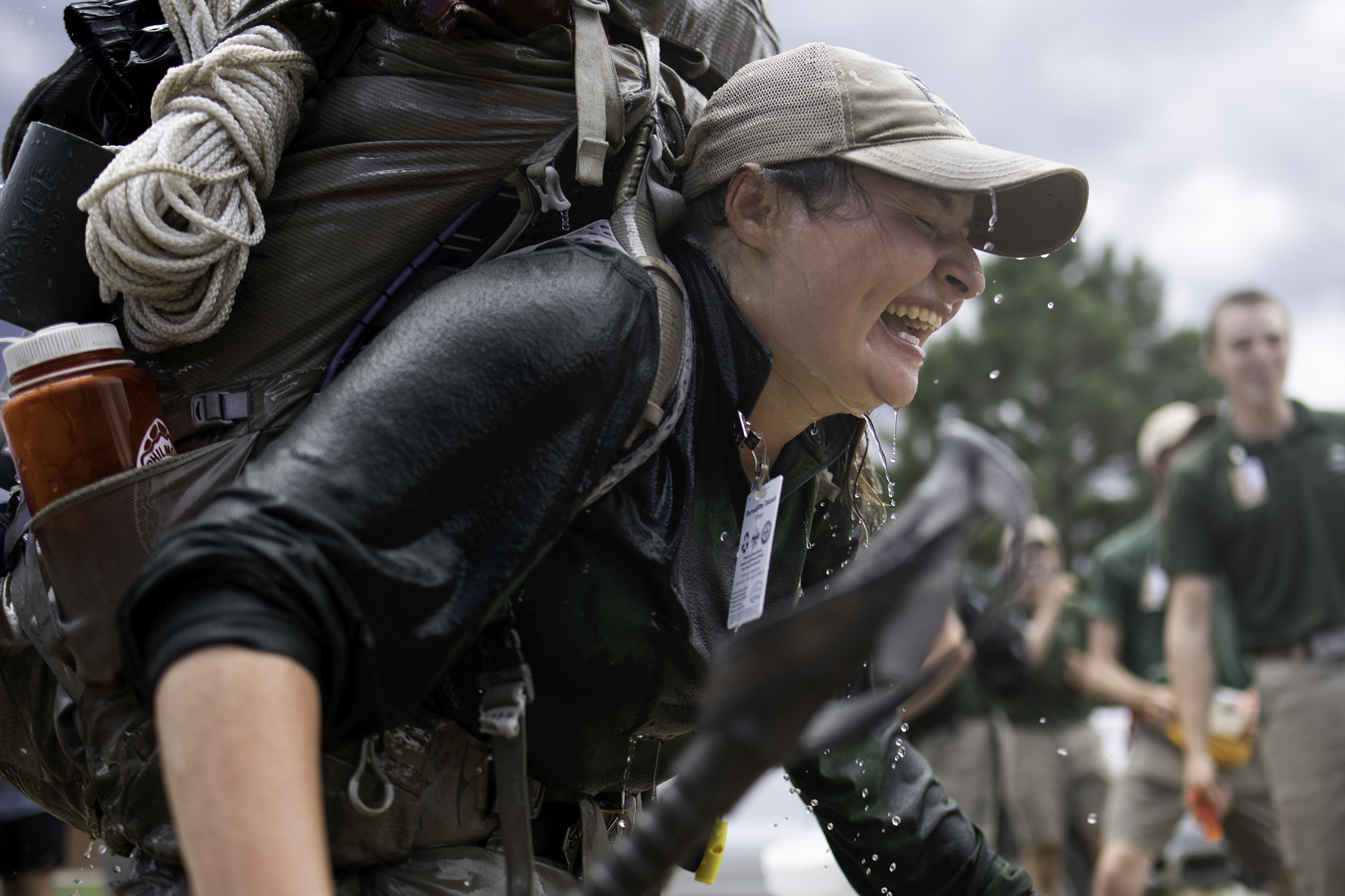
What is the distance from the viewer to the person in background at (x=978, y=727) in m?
6.20

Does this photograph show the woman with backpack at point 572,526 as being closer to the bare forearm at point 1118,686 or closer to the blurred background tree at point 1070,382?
the bare forearm at point 1118,686

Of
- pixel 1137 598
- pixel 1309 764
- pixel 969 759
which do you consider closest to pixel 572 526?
pixel 1309 764

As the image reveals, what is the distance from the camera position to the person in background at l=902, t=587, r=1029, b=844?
6203mm

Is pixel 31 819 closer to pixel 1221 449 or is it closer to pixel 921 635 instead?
pixel 921 635

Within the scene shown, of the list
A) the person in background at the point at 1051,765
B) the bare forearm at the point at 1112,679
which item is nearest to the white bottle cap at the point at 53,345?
the bare forearm at the point at 1112,679

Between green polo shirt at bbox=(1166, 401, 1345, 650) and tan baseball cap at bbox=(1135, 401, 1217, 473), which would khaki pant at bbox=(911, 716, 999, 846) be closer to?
tan baseball cap at bbox=(1135, 401, 1217, 473)

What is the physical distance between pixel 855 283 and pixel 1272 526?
3379 mm

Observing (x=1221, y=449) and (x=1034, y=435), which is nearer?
(x=1221, y=449)

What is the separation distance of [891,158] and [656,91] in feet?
1.17

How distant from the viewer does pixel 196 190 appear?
152 centimetres

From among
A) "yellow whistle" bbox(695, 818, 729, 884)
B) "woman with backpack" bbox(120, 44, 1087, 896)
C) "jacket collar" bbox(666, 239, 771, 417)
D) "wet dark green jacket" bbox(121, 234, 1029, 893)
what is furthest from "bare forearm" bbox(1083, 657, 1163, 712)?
"jacket collar" bbox(666, 239, 771, 417)

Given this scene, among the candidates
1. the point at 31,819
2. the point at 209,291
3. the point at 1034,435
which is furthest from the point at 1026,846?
the point at 1034,435

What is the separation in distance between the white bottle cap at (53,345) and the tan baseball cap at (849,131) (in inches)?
35.6

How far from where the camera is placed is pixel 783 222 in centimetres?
179
